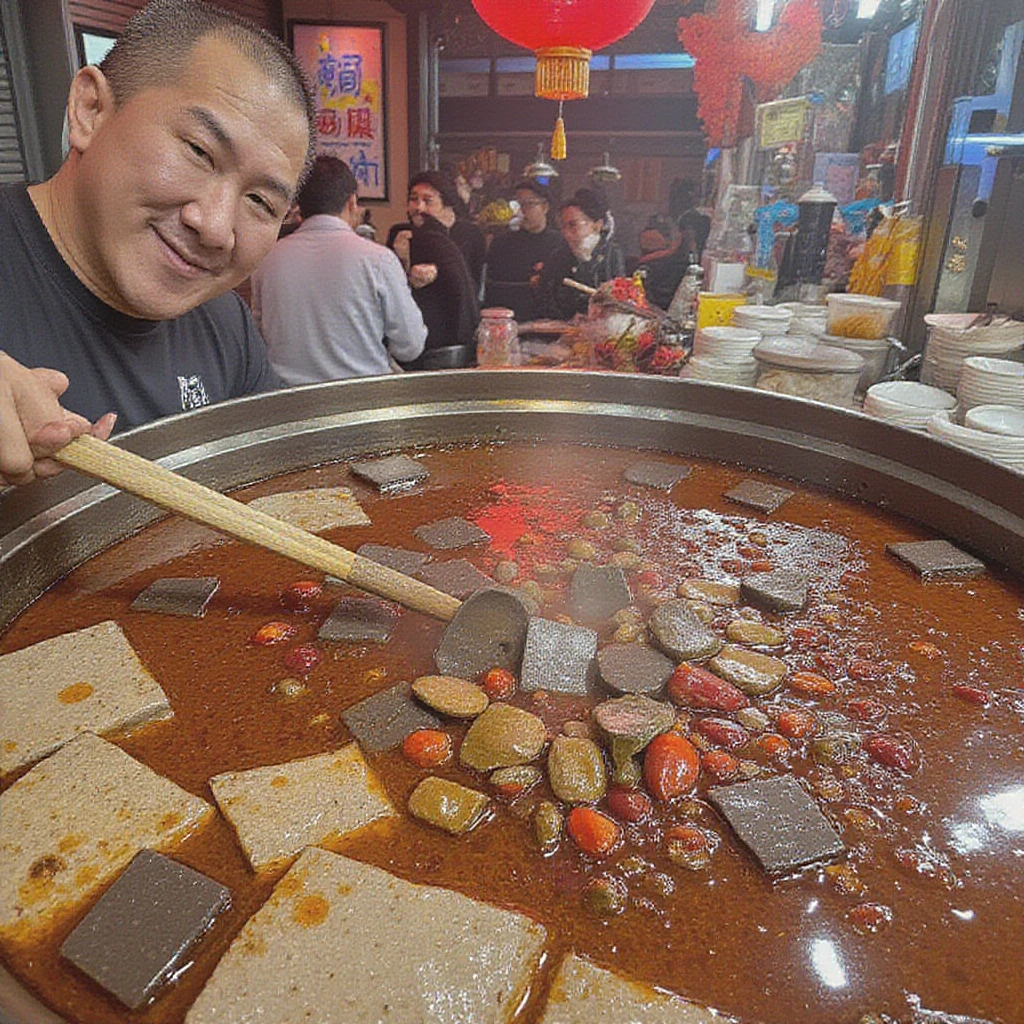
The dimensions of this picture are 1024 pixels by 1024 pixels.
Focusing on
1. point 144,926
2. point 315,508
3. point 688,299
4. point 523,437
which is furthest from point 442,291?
point 144,926

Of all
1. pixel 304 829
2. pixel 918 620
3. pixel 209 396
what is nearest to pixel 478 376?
pixel 209 396

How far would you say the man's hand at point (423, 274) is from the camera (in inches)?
245

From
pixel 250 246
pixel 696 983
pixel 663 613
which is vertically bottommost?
pixel 696 983

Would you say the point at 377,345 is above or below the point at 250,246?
below

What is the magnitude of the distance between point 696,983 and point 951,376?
3338mm

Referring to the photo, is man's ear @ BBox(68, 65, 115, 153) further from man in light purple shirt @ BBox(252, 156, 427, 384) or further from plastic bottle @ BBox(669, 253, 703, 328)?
plastic bottle @ BBox(669, 253, 703, 328)

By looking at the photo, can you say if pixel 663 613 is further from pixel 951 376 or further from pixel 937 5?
pixel 937 5

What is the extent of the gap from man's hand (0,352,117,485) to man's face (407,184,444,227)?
212 inches

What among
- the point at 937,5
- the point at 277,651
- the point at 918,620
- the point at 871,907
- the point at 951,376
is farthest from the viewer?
the point at 937,5

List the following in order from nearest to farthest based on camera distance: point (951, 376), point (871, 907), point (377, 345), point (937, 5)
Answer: point (871, 907), point (951, 376), point (937, 5), point (377, 345)

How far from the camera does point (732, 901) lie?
1188 millimetres

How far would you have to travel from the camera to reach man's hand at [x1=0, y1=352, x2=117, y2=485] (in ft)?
4.60

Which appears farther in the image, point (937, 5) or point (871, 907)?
point (937, 5)

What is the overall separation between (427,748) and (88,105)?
1.83 metres
